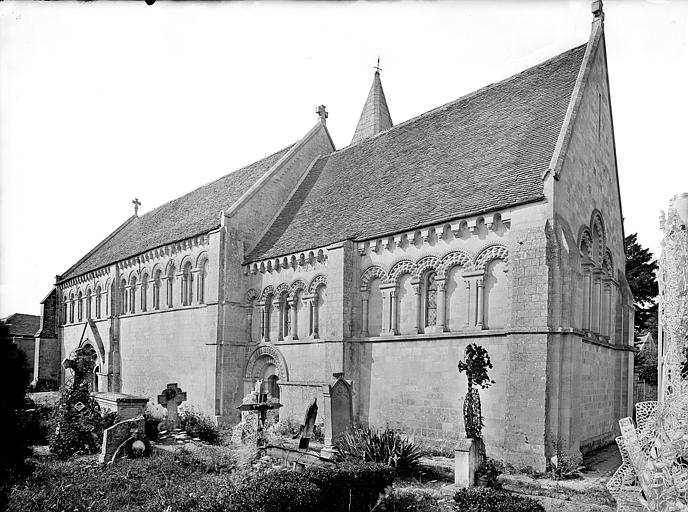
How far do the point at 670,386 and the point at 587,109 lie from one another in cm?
1397

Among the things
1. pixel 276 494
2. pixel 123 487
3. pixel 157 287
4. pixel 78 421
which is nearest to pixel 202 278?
pixel 157 287

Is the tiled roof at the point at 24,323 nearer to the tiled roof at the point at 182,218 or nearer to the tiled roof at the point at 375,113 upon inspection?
the tiled roof at the point at 182,218

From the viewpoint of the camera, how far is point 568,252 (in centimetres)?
1552

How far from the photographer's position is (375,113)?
125 ft

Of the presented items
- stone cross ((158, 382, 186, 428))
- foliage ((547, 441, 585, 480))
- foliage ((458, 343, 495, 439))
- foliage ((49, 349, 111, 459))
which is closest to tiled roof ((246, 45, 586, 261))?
foliage ((458, 343, 495, 439))

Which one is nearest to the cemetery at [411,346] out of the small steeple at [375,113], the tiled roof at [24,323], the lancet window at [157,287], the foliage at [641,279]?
the lancet window at [157,287]

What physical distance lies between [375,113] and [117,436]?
91.7ft

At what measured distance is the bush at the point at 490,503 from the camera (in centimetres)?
950

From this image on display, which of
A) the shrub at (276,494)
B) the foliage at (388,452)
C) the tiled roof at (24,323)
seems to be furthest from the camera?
the tiled roof at (24,323)

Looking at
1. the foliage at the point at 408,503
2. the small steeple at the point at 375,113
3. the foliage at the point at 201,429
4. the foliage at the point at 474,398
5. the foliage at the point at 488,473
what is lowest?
the foliage at the point at 201,429

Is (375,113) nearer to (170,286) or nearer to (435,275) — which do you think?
(170,286)

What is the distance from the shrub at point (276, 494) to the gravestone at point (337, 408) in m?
6.56

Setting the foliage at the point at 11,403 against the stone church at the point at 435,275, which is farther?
the stone church at the point at 435,275

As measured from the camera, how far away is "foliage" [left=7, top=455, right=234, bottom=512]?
9.94 m
